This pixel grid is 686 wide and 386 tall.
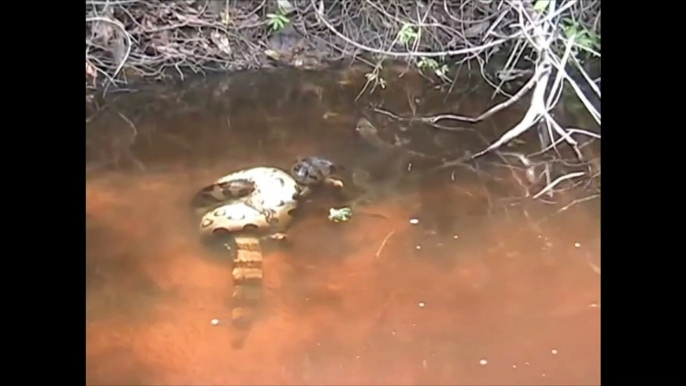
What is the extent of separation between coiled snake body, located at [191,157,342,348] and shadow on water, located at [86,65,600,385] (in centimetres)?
2

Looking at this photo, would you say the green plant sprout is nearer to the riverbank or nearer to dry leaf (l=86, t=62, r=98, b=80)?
the riverbank

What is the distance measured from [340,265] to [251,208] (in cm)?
20

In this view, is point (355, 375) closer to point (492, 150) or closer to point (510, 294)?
point (510, 294)

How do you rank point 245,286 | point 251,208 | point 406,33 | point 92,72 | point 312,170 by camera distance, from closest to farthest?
point 245,286 < point 251,208 < point 312,170 < point 92,72 < point 406,33

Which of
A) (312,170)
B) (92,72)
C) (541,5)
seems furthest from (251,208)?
(541,5)

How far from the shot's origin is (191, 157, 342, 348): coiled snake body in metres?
1.03

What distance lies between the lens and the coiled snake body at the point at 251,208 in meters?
1.03

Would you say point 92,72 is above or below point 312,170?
above

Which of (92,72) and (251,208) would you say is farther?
(92,72)

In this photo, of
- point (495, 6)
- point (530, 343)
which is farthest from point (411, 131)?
point (530, 343)

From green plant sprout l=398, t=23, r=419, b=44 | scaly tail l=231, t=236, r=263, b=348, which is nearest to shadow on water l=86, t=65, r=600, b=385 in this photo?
scaly tail l=231, t=236, r=263, b=348

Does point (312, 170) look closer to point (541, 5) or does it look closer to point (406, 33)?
point (406, 33)

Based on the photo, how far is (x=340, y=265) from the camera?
3.53 ft
